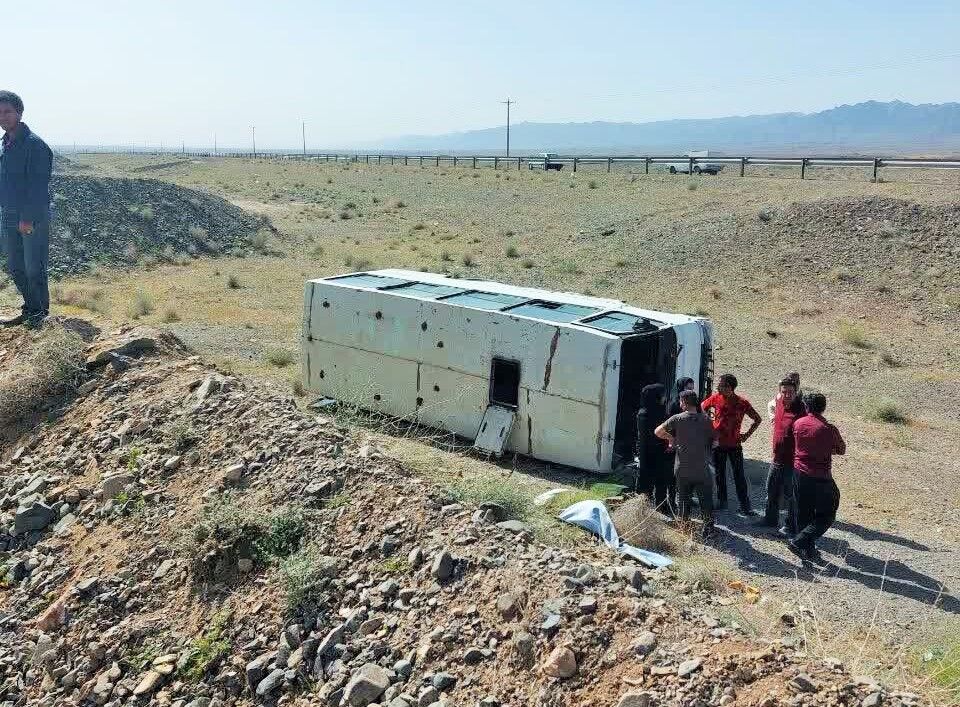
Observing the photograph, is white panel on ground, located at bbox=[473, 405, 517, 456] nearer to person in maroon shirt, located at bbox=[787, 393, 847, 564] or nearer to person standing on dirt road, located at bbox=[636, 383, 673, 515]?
person standing on dirt road, located at bbox=[636, 383, 673, 515]

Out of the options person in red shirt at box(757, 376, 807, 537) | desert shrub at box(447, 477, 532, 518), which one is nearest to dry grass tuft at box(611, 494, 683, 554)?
desert shrub at box(447, 477, 532, 518)

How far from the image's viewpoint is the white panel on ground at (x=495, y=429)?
10008 millimetres

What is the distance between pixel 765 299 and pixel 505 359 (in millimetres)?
13819

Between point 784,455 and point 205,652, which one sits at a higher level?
point 784,455

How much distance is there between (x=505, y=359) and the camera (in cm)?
1000

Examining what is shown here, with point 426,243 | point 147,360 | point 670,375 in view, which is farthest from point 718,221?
point 147,360

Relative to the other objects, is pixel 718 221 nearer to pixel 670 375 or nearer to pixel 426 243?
pixel 426 243

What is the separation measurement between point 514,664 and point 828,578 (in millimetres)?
3801

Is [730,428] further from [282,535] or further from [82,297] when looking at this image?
[82,297]

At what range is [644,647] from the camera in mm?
4738

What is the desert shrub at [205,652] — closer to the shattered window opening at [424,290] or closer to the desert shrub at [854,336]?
the shattered window opening at [424,290]

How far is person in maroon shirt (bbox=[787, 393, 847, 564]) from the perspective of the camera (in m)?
7.62

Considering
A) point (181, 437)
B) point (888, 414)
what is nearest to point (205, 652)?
point (181, 437)

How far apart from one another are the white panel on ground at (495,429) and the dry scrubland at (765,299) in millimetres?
213
